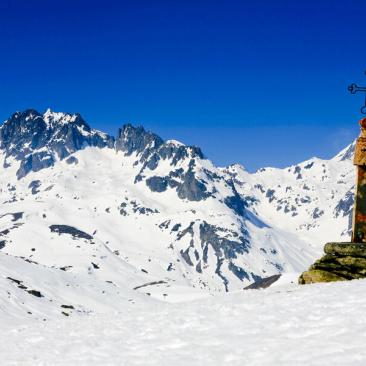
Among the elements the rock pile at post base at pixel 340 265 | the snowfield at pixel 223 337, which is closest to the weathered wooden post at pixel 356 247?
the rock pile at post base at pixel 340 265

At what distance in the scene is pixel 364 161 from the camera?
82.1ft

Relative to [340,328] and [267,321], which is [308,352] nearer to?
[340,328]

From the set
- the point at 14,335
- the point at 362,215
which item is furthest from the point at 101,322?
the point at 362,215

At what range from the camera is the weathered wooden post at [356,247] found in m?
25.0

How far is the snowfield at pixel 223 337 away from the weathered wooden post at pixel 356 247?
3.60m

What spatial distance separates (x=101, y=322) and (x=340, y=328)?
9.52 m

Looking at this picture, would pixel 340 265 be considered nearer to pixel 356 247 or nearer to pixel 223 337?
pixel 356 247

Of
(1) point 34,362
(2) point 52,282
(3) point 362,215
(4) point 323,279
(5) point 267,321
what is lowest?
(1) point 34,362

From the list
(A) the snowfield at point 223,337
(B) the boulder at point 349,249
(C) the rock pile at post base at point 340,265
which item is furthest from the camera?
(C) the rock pile at post base at point 340,265

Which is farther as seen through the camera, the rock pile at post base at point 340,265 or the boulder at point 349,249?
the rock pile at post base at point 340,265

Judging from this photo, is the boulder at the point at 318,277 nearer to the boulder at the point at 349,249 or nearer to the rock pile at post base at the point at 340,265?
the rock pile at post base at the point at 340,265

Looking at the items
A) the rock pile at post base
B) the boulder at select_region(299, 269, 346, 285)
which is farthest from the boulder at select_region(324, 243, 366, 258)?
the boulder at select_region(299, 269, 346, 285)

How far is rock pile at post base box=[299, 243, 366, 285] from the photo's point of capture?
25094 millimetres

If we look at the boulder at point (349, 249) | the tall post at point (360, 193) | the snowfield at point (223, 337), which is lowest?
the snowfield at point (223, 337)
